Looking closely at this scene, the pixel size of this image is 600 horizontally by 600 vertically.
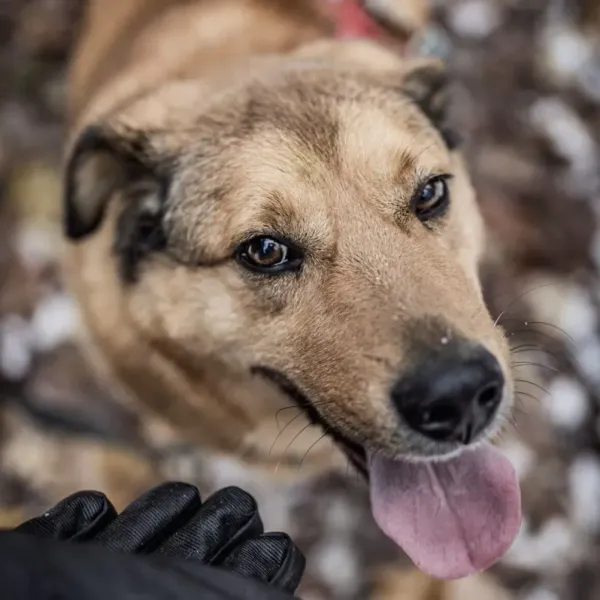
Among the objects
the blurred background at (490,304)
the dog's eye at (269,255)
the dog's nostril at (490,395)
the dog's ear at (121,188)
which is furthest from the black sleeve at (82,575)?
the blurred background at (490,304)

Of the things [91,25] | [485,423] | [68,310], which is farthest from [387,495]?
[91,25]

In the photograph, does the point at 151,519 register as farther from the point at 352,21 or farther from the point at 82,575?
the point at 352,21

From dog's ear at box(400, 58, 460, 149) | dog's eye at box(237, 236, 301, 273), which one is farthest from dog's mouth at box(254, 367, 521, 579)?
dog's ear at box(400, 58, 460, 149)

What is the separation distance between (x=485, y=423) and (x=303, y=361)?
416mm

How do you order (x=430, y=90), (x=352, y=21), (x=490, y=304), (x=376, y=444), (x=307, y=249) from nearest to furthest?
(x=376, y=444), (x=307, y=249), (x=430, y=90), (x=352, y=21), (x=490, y=304)

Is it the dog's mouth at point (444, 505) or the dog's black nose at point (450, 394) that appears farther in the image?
the dog's mouth at point (444, 505)

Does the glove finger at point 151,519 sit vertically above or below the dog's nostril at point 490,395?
below

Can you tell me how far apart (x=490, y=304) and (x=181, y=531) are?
65.7 inches

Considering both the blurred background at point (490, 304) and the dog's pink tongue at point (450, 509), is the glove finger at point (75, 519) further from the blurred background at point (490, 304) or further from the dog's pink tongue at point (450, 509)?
the blurred background at point (490, 304)

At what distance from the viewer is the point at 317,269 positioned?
1.73 meters

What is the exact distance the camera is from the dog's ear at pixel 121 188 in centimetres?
203

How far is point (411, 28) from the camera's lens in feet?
9.48

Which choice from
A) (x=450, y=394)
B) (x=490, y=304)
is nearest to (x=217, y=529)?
(x=450, y=394)

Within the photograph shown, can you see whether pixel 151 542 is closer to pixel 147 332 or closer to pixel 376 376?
pixel 376 376
